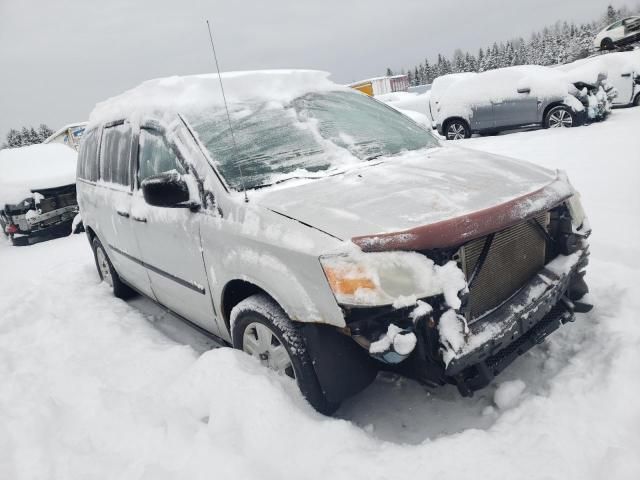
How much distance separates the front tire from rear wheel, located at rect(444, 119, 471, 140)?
9.96 meters

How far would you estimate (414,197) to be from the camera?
2.22 meters

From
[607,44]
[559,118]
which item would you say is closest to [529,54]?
[607,44]

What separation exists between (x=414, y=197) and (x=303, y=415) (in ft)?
3.86

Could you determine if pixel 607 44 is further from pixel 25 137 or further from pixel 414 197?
pixel 25 137

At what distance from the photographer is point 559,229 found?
2514 mm

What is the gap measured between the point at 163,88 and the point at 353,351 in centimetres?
232

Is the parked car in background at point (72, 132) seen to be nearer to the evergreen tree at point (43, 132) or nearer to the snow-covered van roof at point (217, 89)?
the snow-covered van roof at point (217, 89)

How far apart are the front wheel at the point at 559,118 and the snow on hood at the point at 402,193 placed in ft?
26.8

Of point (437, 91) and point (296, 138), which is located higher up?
point (437, 91)

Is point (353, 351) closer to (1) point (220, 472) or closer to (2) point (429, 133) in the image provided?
(1) point (220, 472)

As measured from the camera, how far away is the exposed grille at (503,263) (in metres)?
2.09

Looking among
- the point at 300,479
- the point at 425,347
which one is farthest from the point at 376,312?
the point at 300,479

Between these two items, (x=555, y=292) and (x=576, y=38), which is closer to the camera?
(x=555, y=292)

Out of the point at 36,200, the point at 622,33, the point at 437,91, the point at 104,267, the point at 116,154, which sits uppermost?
the point at 622,33
